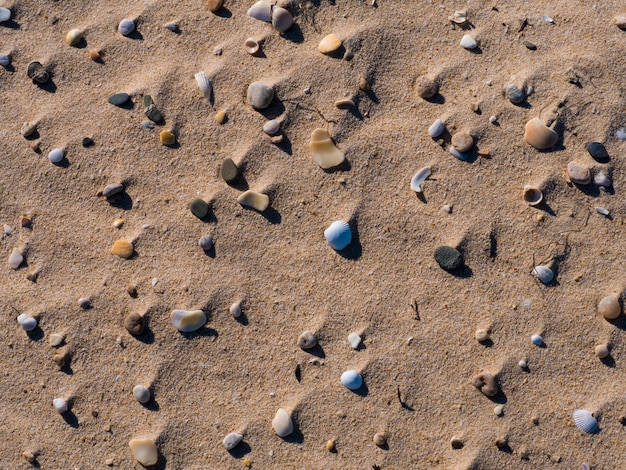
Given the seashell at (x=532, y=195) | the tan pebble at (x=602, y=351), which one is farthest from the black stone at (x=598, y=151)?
the tan pebble at (x=602, y=351)

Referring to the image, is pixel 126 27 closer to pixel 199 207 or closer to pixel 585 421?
pixel 199 207

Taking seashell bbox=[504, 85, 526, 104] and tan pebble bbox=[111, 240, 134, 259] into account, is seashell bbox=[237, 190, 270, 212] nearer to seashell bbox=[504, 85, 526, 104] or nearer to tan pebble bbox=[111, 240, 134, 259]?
tan pebble bbox=[111, 240, 134, 259]

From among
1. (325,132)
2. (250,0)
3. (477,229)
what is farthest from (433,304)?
(250,0)

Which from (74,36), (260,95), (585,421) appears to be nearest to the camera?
(585,421)

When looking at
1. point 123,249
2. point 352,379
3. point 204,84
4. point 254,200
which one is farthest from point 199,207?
point 352,379

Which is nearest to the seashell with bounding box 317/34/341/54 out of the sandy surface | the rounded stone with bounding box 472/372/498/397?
the sandy surface

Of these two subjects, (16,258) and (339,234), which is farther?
(16,258)
